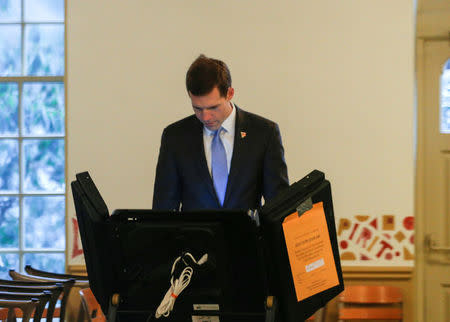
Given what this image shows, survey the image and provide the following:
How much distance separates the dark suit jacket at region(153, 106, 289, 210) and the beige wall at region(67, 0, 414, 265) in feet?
7.31

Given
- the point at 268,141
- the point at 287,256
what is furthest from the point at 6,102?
the point at 287,256

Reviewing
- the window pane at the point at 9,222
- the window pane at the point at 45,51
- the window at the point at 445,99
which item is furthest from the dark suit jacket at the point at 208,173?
the window pane at the point at 9,222

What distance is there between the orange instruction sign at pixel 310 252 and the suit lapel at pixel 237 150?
2.21 ft

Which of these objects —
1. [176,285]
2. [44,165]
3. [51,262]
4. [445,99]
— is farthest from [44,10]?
[176,285]

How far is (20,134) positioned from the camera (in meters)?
4.96

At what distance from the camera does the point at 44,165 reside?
495 cm

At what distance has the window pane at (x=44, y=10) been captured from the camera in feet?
16.1

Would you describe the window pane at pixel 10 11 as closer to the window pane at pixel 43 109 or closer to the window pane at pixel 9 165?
the window pane at pixel 43 109

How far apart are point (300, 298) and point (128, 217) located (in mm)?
468

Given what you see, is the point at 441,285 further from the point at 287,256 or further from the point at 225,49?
the point at 287,256

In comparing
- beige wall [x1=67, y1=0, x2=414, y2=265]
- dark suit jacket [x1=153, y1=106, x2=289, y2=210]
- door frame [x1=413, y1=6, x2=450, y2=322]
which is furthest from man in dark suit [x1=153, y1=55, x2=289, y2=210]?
door frame [x1=413, y1=6, x2=450, y2=322]

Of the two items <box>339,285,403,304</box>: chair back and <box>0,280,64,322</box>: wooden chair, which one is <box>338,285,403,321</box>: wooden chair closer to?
<box>339,285,403,304</box>: chair back

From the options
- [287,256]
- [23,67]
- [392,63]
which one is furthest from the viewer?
[23,67]

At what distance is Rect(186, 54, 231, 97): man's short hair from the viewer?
7.20 ft
